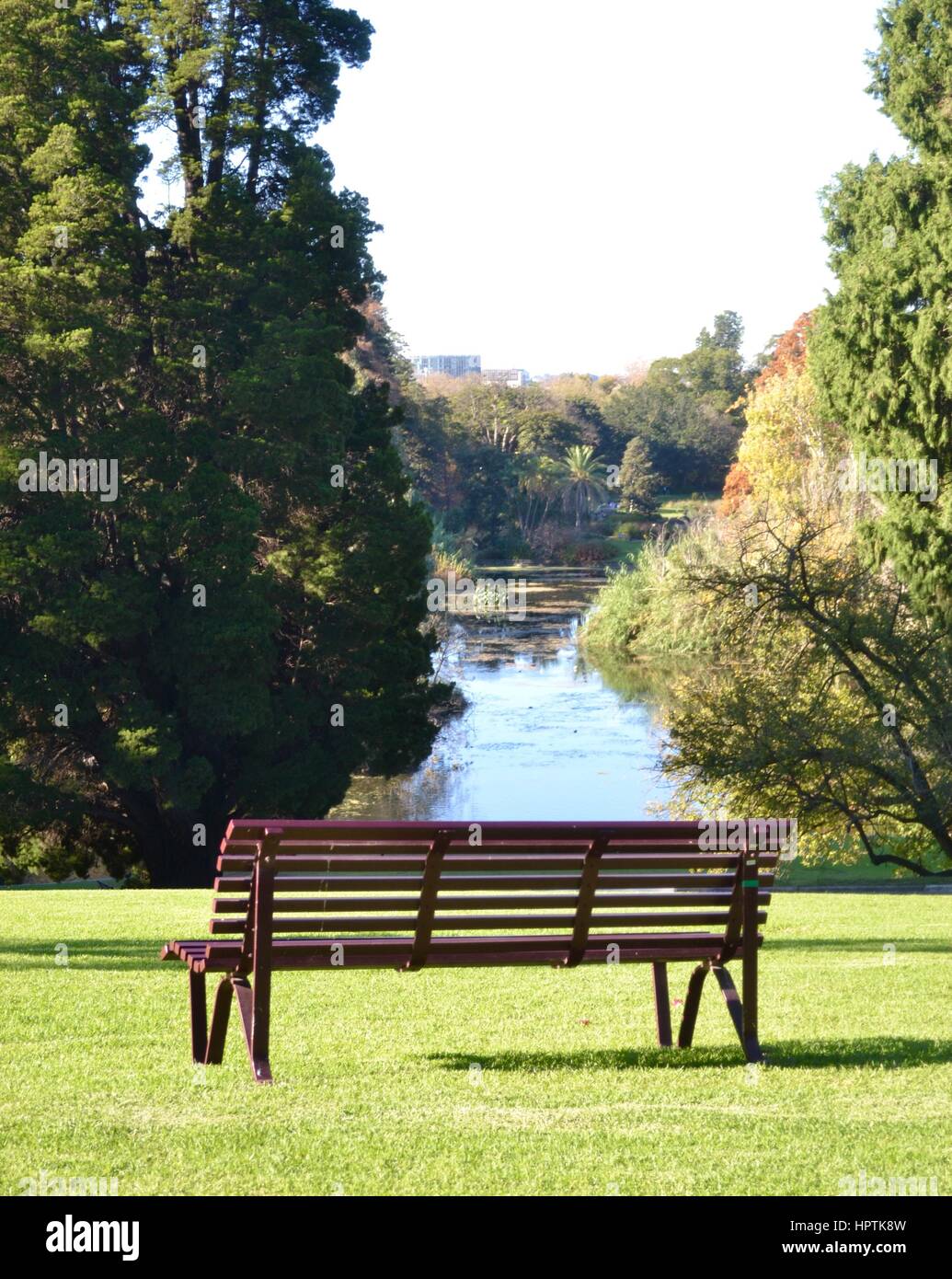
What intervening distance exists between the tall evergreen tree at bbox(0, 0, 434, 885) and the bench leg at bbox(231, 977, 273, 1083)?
49.1 ft

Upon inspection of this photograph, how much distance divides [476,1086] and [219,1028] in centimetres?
98

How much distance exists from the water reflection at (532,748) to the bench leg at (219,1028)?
17412mm

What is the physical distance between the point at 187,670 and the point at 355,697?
128 inches

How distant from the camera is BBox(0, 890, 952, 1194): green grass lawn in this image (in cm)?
413

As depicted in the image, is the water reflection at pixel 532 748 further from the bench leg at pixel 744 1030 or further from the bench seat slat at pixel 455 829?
the bench seat slat at pixel 455 829

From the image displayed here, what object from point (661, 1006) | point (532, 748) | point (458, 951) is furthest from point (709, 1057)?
point (532, 748)

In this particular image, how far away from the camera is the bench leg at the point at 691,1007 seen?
6.11 metres

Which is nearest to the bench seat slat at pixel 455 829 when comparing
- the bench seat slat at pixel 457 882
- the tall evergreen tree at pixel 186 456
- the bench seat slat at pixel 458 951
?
the bench seat slat at pixel 457 882

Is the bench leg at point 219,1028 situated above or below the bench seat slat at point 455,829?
below

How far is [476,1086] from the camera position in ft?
17.2

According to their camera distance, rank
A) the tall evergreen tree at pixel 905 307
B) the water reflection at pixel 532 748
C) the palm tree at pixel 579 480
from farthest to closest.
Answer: the palm tree at pixel 579 480 < the water reflection at pixel 532 748 < the tall evergreen tree at pixel 905 307

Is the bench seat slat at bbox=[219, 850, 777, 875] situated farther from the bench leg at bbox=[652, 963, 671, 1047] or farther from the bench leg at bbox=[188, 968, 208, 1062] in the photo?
the bench leg at bbox=[652, 963, 671, 1047]
